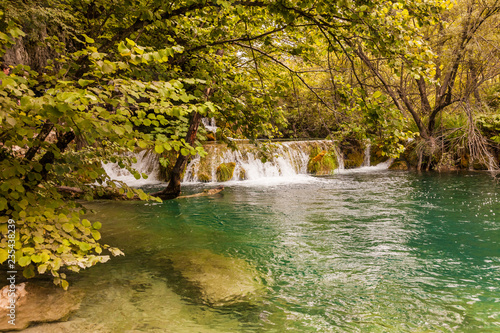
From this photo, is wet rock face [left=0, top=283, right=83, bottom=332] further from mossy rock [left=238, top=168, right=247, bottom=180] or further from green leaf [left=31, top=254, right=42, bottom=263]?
mossy rock [left=238, top=168, right=247, bottom=180]

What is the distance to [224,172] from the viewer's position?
50.6 feet

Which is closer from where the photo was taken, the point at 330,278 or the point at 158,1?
the point at 158,1

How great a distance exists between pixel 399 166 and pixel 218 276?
18422 mm

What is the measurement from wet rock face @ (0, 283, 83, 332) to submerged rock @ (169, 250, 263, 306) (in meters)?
1.49

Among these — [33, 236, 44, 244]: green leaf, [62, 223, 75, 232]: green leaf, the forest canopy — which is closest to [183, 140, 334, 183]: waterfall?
the forest canopy

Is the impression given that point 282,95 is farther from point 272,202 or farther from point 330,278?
point 272,202

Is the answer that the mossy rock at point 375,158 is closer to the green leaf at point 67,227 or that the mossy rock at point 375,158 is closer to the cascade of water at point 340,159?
the cascade of water at point 340,159

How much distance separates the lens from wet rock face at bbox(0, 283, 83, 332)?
10.5ft

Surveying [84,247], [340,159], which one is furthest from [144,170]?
[84,247]

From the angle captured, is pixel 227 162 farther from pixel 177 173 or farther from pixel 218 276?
pixel 218 276

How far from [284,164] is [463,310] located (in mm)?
13985

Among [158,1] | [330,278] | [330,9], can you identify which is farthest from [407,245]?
[158,1]

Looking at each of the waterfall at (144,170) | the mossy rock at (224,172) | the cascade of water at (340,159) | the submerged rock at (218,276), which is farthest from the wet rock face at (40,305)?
the cascade of water at (340,159)

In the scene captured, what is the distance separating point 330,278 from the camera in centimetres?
469
